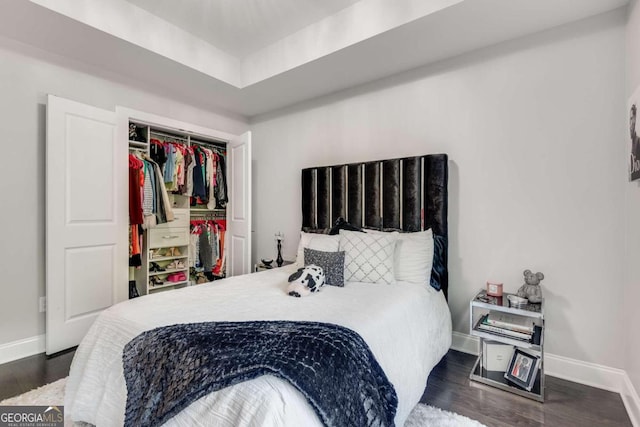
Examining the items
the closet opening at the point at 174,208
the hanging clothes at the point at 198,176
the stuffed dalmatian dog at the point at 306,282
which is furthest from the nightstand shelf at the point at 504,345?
the hanging clothes at the point at 198,176

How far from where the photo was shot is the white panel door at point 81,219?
253cm

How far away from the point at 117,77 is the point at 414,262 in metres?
3.25

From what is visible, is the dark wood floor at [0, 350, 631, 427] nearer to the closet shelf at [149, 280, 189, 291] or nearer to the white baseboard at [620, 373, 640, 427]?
the white baseboard at [620, 373, 640, 427]

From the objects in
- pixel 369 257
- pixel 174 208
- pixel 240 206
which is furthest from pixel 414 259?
pixel 174 208

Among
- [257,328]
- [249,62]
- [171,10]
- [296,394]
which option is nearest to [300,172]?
[249,62]

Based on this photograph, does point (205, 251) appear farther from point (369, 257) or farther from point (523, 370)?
point (523, 370)

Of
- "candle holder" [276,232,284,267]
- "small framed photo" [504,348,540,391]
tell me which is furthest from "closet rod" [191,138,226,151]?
"small framed photo" [504,348,540,391]

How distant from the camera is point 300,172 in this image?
371cm

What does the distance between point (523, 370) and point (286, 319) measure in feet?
5.32

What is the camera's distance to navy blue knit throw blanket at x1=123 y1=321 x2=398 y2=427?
3.52ft

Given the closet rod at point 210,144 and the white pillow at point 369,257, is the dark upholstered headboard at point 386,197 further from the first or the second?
the closet rod at point 210,144

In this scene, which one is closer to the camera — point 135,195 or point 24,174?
point 24,174

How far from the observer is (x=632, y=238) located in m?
1.86

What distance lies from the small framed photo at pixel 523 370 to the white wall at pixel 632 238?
48cm
